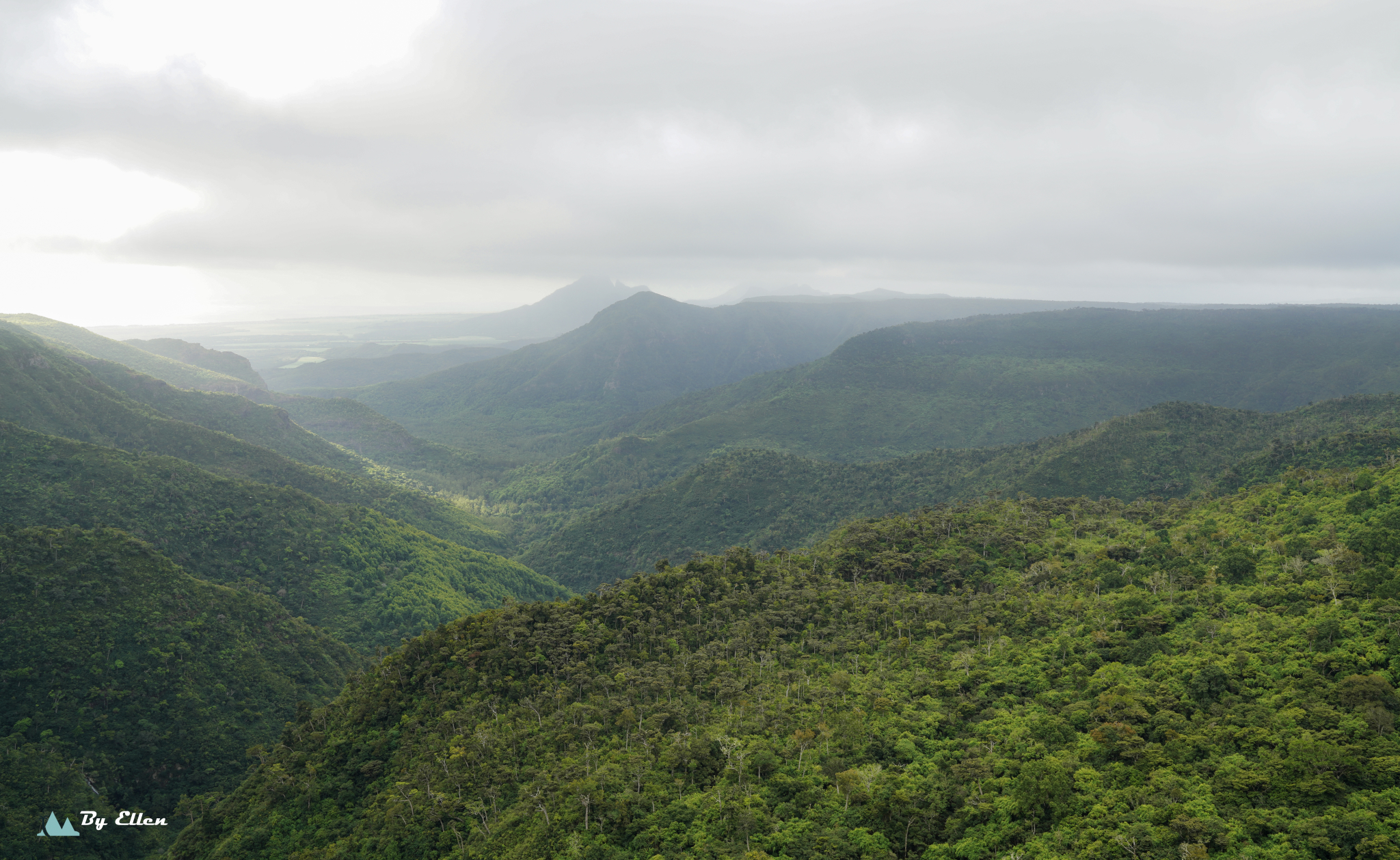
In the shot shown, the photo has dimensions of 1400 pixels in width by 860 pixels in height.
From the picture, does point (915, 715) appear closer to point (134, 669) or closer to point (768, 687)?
point (768, 687)

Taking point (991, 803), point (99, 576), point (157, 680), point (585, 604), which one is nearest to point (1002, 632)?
point (991, 803)

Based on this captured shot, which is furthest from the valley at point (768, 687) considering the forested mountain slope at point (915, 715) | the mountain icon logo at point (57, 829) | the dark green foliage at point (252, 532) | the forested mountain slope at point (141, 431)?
the forested mountain slope at point (141, 431)

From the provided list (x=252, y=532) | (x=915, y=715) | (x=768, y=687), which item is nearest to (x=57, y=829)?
(x=768, y=687)

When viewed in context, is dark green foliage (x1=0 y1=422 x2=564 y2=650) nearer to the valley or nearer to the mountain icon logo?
the valley

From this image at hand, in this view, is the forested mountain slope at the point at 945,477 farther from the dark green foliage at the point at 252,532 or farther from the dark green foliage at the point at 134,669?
the dark green foliage at the point at 134,669

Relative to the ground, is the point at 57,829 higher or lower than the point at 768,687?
lower
